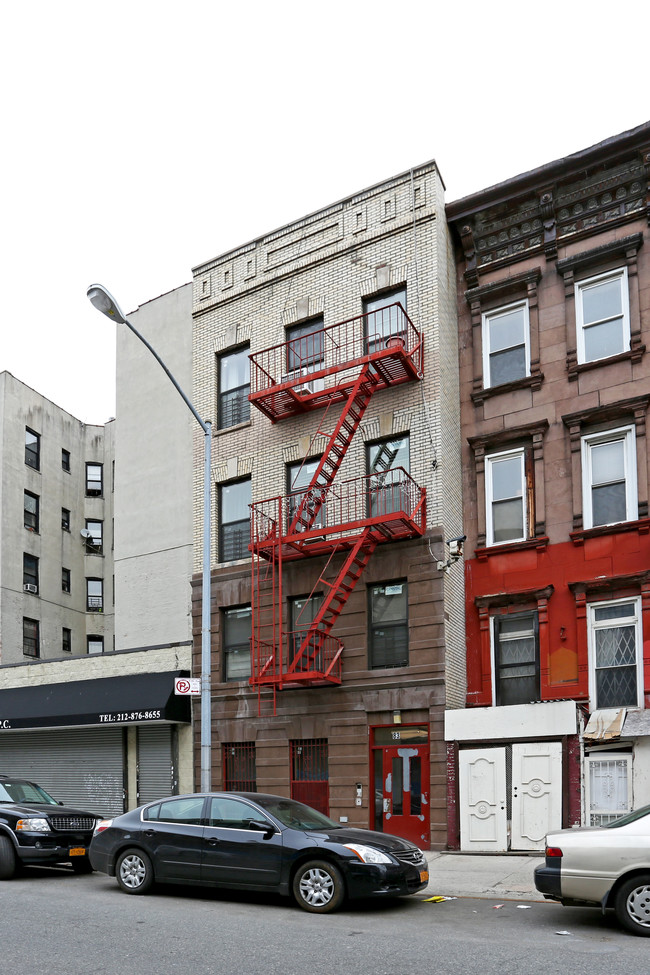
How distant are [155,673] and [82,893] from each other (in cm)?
992

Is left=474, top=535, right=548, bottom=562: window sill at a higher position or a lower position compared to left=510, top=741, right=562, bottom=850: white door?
higher

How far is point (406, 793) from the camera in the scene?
19328 mm

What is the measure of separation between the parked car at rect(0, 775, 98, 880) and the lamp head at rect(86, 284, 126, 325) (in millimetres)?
7631

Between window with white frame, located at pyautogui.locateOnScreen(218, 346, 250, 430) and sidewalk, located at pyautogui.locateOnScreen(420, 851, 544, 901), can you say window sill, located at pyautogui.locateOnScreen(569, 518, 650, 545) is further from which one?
window with white frame, located at pyautogui.locateOnScreen(218, 346, 250, 430)

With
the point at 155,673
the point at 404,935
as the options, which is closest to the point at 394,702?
the point at 155,673

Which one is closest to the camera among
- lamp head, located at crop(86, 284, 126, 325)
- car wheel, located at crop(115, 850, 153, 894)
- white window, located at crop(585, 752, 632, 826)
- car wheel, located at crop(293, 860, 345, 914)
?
car wheel, located at crop(293, 860, 345, 914)

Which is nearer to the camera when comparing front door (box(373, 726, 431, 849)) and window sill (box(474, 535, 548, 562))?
front door (box(373, 726, 431, 849))

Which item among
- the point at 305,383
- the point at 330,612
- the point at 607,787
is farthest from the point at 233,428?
the point at 607,787

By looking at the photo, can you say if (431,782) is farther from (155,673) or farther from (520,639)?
(155,673)

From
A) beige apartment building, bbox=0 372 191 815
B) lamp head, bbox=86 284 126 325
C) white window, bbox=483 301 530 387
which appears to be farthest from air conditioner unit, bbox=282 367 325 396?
beige apartment building, bbox=0 372 191 815

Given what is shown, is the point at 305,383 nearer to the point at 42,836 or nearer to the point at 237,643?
the point at 237,643

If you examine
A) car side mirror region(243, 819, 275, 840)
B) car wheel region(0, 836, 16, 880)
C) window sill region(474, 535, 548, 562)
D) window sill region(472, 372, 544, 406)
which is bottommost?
car wheel region(0, 836, 16, 880)

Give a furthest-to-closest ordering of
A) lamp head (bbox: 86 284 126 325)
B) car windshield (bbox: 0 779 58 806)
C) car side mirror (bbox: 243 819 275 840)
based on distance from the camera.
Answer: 1. car windshield (bbox: 0 779 58 806)
2. lamp head (bbox: 86 284 126 325)
3. car side mirror (bbox: 243 819 275 840)

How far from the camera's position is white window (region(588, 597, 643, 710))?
1811cm
